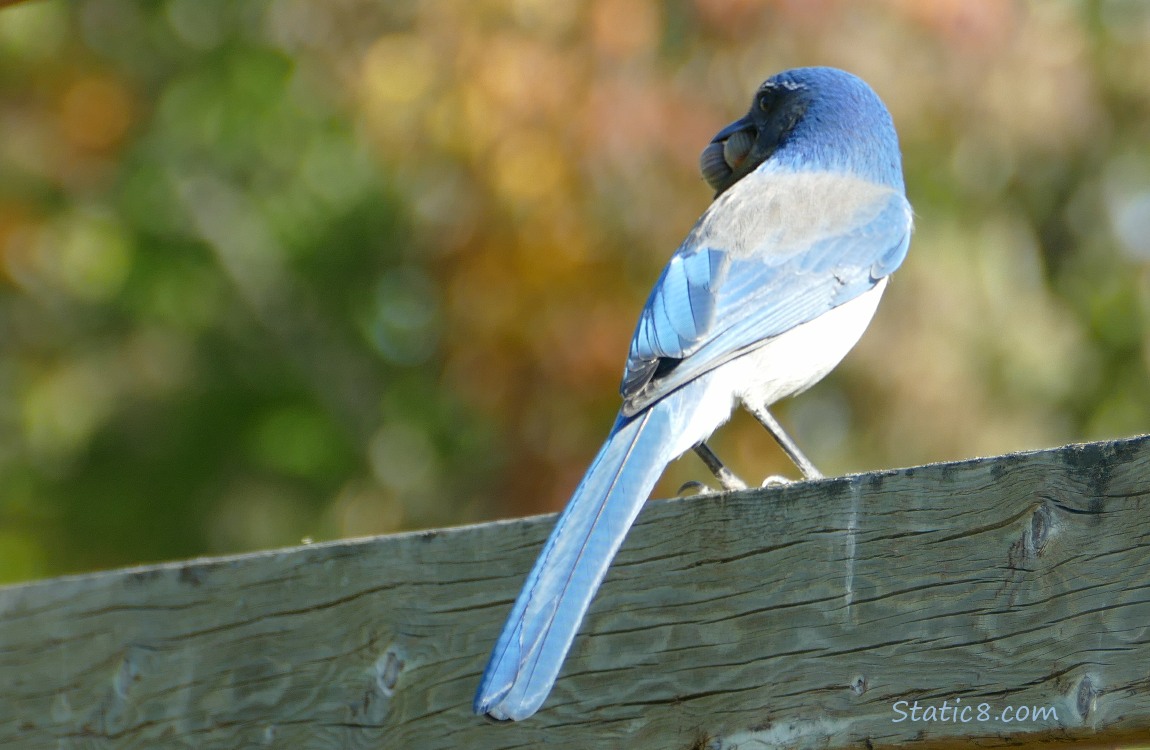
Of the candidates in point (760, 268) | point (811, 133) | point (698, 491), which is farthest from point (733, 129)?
point (698, 491)

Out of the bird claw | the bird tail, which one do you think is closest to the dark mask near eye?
the bird claw

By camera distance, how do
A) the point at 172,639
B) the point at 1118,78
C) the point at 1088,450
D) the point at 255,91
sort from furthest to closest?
the point at 255,91, the point at 1118,78, the point at 172,639, the point at 1088,450

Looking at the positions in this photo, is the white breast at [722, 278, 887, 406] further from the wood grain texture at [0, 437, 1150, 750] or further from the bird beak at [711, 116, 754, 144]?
the wood grain texture at [0, 437, 1150, 750]

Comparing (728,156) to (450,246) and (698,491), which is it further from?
(450,246)

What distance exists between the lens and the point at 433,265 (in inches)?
291

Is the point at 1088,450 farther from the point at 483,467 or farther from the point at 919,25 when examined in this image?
the point at 483,467

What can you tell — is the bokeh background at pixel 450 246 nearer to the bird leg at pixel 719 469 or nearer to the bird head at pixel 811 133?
the bird head at pixel 811 133

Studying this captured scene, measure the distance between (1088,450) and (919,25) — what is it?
196 inches

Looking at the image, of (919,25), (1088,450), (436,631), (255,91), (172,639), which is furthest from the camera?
(255,91)

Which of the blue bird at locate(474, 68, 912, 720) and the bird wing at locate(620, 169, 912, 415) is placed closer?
the blue bird at locate(474, 68, 912, 720)

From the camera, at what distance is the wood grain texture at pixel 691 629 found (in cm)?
183

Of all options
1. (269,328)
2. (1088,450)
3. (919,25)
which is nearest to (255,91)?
(269,328)

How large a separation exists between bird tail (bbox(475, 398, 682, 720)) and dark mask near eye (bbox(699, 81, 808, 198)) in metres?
2.34

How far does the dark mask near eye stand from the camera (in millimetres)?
4645
